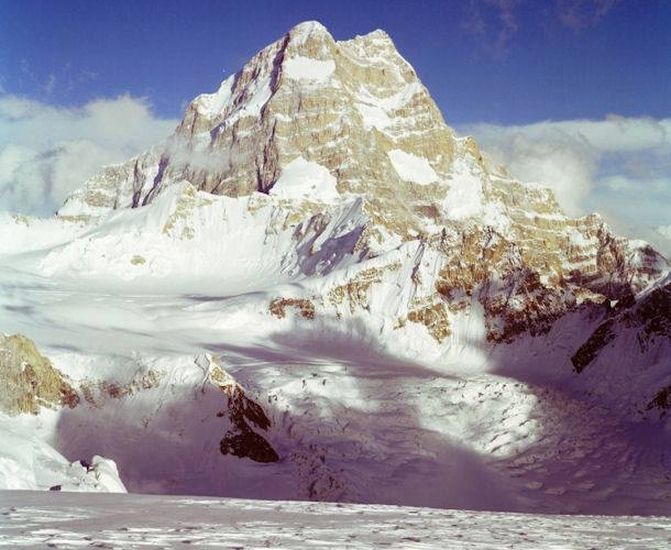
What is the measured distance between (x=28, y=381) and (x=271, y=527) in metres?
59.5

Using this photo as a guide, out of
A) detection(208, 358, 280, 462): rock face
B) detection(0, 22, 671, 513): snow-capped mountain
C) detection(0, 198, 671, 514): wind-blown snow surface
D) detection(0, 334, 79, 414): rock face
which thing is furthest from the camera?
detection(0, 22, 671, 513): snow-capped mountain

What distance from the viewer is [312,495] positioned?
71.2m

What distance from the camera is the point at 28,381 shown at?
7369 cm

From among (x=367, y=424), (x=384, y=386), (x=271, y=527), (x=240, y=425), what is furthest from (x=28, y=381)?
(x=271, y=527)

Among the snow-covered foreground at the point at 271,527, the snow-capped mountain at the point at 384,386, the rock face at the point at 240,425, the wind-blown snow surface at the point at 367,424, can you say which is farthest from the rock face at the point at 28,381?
the snow-covered foreground at the point at 271,527

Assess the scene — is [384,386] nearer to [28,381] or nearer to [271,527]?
[28,381]

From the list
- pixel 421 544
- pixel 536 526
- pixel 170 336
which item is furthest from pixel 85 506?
pixel 170 336

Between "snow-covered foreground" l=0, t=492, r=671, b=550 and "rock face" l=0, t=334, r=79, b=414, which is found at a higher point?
"rock face" l=0, t=334, r=79, b=414

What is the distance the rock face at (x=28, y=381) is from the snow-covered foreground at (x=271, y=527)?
4709 centimetres

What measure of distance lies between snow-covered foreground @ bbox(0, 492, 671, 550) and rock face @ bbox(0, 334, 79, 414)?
154ft

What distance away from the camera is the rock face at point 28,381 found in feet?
231

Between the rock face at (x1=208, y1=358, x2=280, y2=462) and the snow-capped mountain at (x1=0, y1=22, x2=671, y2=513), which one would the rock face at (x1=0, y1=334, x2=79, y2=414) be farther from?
the rock face at (x1=208, y1=358, x2=280, y2=462)

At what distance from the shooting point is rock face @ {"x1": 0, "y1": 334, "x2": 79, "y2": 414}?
70438 millimetres

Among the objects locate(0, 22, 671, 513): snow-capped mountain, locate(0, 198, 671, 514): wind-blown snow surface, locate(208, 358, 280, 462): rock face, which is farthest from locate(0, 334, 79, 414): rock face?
locate(208, 358, 280, 462): rock face
